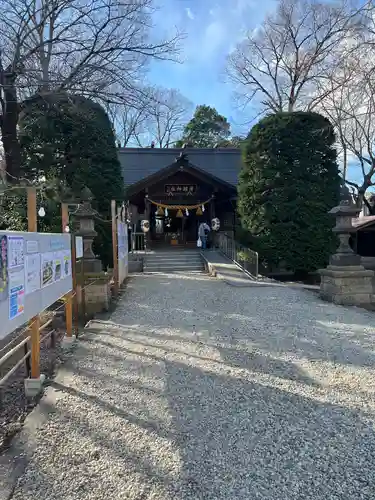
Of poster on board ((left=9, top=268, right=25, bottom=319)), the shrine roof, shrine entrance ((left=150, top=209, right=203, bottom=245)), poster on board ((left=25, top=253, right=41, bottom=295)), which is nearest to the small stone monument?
poster on board ((left=25, top=253, right=41, bottom=295))

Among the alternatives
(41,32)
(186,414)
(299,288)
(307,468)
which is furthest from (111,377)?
(41,32)

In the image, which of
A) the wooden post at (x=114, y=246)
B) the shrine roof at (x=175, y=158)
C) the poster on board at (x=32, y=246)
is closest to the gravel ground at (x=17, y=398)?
the poster on board at (x=32, y=246)

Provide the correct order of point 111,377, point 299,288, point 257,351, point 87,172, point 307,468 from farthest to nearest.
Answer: point 87,172 < point 299,288 < point 257,351 < point 111,377 < point 307,468

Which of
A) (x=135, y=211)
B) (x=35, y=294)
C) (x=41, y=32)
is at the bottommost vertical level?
(x=35, y=294)

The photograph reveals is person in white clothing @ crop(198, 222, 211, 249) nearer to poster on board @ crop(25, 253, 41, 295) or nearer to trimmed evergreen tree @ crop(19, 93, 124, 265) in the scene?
trimmed evergreen tree @ crop(19, 93, 124, 265)

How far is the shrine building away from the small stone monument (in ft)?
30.5

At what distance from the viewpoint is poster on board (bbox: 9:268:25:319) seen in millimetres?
2717

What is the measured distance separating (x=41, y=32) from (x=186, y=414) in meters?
9.67

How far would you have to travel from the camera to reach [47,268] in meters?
3.82

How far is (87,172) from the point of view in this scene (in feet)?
42.2

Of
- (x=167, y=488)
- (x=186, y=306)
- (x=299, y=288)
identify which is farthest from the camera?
(x=299, y=288)

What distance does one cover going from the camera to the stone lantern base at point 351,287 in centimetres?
824

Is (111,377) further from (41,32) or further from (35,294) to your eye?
(41,32)

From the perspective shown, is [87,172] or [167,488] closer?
[167,488]
